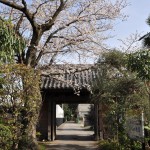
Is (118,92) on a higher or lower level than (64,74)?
lower

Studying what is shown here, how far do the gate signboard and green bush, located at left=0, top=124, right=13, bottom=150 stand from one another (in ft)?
14.9

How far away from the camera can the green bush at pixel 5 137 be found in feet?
32.7

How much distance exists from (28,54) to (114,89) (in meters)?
4.41

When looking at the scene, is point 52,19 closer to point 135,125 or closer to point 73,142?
point 135,125

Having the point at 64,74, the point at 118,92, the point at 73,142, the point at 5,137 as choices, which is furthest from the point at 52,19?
the point at 73,142

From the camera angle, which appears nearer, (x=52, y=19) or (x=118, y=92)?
(x=118, y=92)

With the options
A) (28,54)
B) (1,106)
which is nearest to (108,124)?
(28,54)

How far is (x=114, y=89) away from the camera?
51.3 ft

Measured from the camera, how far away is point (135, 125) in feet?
43.1

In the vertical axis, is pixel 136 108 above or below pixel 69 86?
below

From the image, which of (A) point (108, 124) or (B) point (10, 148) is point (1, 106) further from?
(A) point (108, 124)

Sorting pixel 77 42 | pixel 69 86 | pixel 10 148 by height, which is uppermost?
pixel 77 42

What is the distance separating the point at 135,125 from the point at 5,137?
506 cm

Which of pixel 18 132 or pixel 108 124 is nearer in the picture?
pixel 18 132
